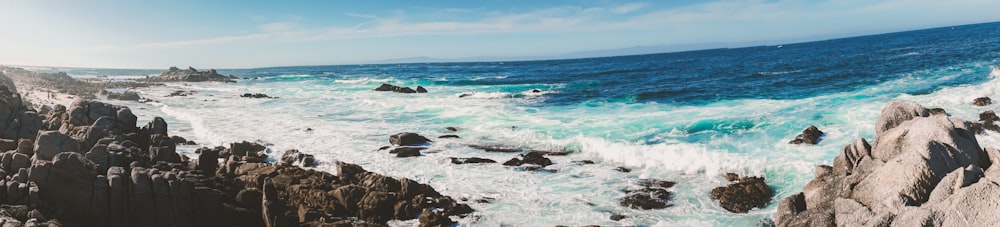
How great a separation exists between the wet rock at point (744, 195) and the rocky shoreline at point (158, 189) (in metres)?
7.74

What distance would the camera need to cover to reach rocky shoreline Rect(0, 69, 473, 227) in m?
12.0

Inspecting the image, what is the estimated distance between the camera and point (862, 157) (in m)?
13.9

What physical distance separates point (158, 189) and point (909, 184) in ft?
56.9

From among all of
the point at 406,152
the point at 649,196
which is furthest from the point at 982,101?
the point at 406,152

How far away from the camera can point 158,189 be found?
493 inches

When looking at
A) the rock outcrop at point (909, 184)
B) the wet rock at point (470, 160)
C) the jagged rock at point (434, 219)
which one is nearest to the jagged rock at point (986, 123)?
the rock outcrop at point (909, 184)

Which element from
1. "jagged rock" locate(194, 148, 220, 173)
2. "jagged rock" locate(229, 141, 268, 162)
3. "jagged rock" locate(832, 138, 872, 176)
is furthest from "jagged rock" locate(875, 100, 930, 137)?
"jagged rock" locate(229, 141, 268, 162)

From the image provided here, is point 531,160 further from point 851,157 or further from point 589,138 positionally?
point 851,157

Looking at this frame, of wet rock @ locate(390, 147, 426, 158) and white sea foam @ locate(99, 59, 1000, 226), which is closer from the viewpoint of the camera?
white sea foam @ locate(99, 59, 1000, 226)

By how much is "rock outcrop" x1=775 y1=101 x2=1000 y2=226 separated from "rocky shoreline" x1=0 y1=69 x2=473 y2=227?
9399 mm

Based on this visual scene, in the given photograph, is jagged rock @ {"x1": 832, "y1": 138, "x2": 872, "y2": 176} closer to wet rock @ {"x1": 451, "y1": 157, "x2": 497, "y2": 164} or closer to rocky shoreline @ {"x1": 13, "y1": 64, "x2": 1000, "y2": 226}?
rocky shoreline @ {"x1": 13, "y1": 64, "x2": 1000, "y2": 226}

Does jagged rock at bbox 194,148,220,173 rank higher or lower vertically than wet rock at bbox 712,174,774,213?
higher

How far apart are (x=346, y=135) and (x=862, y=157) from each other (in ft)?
75.4

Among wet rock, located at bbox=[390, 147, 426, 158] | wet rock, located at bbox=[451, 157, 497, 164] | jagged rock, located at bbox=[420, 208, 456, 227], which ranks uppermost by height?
wet rock, located at bbox=[390, 147, 426, 158]
